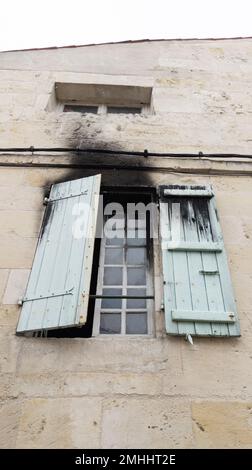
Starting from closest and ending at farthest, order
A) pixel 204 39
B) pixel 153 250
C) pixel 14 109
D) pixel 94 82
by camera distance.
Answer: pixel 153 250 → pixel 14 109 → pixel 94 82 → pixel 204 39

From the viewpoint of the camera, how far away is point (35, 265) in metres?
3.49

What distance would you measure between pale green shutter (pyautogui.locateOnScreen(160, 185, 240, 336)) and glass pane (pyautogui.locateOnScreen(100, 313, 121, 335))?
0.52 meters

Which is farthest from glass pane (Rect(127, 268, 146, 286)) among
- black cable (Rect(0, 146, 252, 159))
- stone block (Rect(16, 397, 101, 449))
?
black cable (Rect(0, 146, 252, 159))

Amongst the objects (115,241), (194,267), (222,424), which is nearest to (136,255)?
(115,241)

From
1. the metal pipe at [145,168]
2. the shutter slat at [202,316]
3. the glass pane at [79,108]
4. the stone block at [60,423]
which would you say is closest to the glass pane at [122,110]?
the glass pane at [79,108]

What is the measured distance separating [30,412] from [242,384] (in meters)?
1.60

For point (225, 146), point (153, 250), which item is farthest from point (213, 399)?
point (225, 146)

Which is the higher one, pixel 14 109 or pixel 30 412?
pixel 14 109

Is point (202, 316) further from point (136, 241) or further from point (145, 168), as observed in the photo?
point (145, 168)

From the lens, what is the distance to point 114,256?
3.98 metres

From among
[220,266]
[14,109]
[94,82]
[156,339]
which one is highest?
[94,82]

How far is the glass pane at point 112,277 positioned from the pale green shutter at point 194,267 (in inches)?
22.1

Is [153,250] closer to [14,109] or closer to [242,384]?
[242,384]
